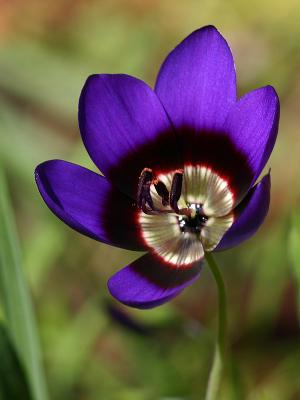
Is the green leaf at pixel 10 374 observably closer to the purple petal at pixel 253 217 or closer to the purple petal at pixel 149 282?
the purple petal at pixel 149 282

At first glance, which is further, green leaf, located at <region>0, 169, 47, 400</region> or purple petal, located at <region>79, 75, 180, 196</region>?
green leaf, located at <region>0, 169, 47, 400</region>

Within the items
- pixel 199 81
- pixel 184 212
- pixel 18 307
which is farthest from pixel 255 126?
pixel 18 307

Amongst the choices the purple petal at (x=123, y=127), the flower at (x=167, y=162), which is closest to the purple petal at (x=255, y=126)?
the flower at (x=167, y=162)

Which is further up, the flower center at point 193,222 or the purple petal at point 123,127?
the purple petal at point 123,127

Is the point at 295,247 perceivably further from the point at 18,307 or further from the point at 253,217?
the point at 18,307

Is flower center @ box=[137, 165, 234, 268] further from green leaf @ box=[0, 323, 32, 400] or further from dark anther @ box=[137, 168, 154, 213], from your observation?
green leaf @ box=[0, 323, 32, 400]

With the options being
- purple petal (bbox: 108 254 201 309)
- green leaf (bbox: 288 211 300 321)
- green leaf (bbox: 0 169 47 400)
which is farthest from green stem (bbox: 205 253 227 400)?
green leaf (bbox: 0 169 47 400)
